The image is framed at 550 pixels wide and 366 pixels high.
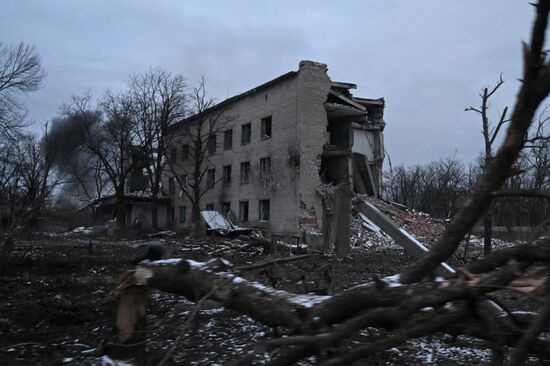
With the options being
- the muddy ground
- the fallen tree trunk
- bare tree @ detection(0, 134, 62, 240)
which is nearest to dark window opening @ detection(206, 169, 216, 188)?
bare tree @ detection(0, 134, 62, 240)

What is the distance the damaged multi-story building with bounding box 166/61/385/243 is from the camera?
27.7 metres

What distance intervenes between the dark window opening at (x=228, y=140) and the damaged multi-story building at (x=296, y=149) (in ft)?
0.23

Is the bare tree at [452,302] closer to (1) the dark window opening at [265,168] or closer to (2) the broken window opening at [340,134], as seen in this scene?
(2) the broken window opening at [340,134]

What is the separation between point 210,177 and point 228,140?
12.2 feet

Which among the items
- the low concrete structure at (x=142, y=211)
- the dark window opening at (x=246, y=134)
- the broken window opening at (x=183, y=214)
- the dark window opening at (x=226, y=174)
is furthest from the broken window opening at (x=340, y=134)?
the low concrete structure at (x=142, y=211)

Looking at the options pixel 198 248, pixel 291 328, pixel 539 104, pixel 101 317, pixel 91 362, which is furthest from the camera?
pixel 198 248

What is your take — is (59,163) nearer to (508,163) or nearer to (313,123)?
(313,123)

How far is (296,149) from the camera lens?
27750 millimetres

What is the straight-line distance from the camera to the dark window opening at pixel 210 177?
36.8m

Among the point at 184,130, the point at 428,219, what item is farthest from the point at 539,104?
the point at 184,130

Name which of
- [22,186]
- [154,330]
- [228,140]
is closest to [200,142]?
[228,140]

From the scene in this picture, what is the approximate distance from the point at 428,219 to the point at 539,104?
28.1 m

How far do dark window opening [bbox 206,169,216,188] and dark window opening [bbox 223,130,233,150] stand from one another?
8.24 feet

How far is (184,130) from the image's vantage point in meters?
39.3
